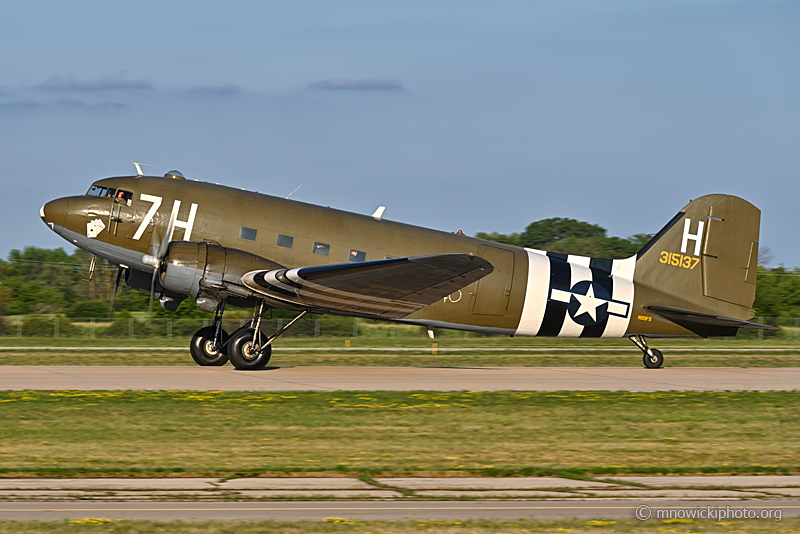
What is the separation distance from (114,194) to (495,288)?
10964 millimetres

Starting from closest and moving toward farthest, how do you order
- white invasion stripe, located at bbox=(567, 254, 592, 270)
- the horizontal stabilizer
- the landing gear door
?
1. the landing gear door
2. the horizontal stabilizer
3. white invasion stripe, located at bbox=(567, 254, 592, 270)

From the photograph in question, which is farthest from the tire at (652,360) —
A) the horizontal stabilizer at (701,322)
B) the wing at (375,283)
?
the wing at (375,283)

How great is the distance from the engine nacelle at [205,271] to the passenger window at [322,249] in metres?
2.02

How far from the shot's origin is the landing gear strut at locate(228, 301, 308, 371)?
21562 mm

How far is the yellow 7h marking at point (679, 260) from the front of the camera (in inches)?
1021

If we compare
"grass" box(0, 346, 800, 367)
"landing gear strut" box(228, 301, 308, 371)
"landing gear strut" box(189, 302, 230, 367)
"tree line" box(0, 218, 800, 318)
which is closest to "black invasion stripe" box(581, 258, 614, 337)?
"grass" box(0, 346, 800, 367)

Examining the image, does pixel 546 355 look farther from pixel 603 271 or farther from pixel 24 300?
pixel 24 300

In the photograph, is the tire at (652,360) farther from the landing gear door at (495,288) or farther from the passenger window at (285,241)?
the passenger window at (285,241)

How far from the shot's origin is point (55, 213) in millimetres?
22219

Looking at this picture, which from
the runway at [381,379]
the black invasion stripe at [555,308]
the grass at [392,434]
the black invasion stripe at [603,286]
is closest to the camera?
the grass at [392,434]

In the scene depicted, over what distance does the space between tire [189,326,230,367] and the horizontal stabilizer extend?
13.0 meters

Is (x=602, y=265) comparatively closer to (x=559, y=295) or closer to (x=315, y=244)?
(x=559, y=295)

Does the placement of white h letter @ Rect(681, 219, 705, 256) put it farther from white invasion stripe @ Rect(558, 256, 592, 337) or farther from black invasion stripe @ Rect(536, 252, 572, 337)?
black invasion stripe @ Rect(536, 252, 572, 337)

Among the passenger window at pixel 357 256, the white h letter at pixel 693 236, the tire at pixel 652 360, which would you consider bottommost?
the tire at pixel 652 360
